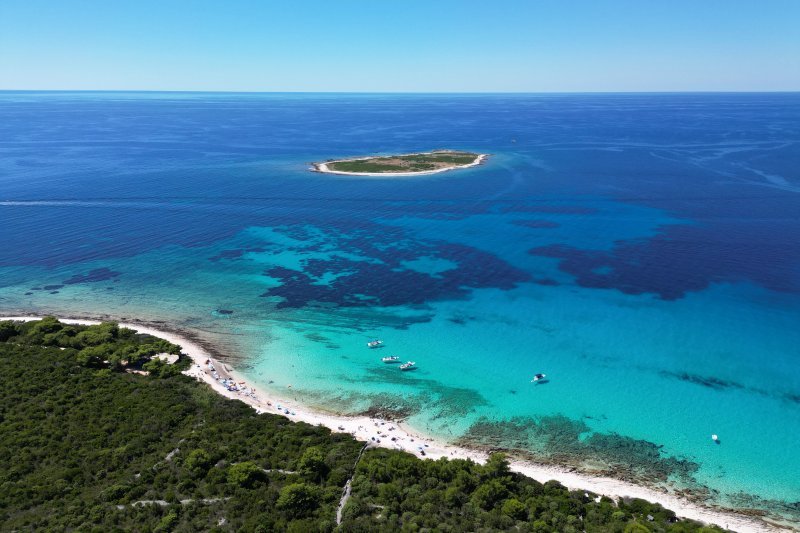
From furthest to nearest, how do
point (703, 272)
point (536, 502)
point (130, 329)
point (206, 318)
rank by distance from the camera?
point (703, 272)
point (206, 318)
point (130, 329)
point (536, 502)

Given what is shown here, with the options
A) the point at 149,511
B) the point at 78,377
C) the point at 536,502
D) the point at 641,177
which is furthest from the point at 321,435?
the point at 641,177

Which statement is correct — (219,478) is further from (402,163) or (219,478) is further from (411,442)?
(402,163)

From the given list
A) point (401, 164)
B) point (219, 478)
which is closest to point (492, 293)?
point (219, 478)

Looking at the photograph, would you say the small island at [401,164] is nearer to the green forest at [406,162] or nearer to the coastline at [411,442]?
the green forest at [406,162]

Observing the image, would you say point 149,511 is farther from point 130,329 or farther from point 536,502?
point 130,329

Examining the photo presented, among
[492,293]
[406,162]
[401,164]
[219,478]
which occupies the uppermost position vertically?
[406,162]

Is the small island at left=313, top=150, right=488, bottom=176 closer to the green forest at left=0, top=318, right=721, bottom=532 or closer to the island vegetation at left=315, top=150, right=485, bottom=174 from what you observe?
the island vegetation at left=315, top=150, right=485, bottom=174

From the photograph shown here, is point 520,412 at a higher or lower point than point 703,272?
lower

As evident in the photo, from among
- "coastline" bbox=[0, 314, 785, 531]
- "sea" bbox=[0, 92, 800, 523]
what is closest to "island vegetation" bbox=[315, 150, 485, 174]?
"sea" bbox=[0, 92, 800, 523]
